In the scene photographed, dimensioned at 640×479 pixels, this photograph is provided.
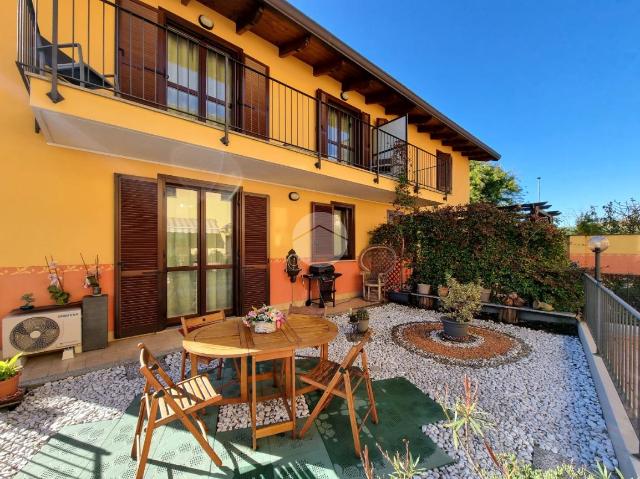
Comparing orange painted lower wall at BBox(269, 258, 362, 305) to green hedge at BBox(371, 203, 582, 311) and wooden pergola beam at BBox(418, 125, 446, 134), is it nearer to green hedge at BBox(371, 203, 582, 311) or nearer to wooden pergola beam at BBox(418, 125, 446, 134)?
green hedge at BBox(371, 203, 582, 311)

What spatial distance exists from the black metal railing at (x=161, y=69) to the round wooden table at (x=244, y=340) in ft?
9.30

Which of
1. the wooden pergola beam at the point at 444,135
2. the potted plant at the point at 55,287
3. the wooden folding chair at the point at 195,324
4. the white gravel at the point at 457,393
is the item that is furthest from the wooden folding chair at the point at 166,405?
the wooden pergola beam at the point at 444,135

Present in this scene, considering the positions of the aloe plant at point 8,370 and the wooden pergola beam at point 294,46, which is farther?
the wooden pergola beam at point 294,46

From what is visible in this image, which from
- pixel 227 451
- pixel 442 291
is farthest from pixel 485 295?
pixel 227 451

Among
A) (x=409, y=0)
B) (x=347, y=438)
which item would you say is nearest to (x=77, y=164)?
(x=347, y=438)

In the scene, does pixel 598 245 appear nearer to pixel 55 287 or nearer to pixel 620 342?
pixel 620 342

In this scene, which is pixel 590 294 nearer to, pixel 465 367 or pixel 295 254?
pixel 465 367

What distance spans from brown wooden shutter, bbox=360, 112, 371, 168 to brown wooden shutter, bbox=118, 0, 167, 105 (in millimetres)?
5292

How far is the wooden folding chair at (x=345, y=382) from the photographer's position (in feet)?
7.20

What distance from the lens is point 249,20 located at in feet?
17.0

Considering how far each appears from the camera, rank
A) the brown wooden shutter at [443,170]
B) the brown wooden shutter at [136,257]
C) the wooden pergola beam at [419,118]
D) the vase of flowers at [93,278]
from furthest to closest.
A: the brown wooden shutter at [443,170]
the wooden pergola beam at [419,118]
the brown wooden shutter at [136,257]
the vase of flowers at [93,278]

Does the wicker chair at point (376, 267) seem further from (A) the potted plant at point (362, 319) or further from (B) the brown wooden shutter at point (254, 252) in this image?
(B) the brown wooden shutter at point (254, 252)

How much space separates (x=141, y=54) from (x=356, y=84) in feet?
16.3

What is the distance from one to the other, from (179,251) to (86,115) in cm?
258
